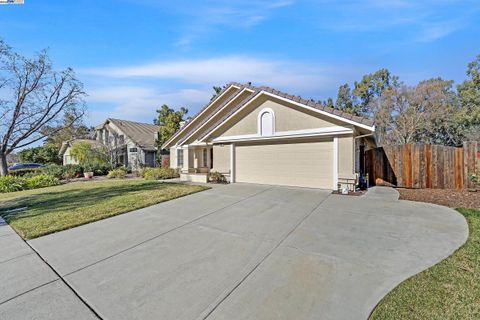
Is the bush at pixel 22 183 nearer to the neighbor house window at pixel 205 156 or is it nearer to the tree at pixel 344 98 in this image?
the neighbor house window at pixel 205 156

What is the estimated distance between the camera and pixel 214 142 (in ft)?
44.6

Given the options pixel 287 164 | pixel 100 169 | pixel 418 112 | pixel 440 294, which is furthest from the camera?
pixel 418 112

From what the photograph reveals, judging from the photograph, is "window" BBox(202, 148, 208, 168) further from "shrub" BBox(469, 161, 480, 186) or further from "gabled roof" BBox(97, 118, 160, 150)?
"shrub" BBox(469, 161, 480, 186)

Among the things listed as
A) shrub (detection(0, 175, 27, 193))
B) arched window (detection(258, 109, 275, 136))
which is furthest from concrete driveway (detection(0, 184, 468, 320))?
shrub (detection(0, 175, 27, 193))

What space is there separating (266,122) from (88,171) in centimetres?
1951

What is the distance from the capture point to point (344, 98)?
36375 mm

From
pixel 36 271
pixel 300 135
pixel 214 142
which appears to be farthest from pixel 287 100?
pixel 36 271

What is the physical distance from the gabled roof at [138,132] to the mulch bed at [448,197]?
22695 mm

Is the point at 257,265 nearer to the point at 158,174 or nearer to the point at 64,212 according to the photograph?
the point at 64,212

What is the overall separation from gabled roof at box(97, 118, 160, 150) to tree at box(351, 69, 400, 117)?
2970 centimetres

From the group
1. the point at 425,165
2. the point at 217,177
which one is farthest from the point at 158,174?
the point at 425,165

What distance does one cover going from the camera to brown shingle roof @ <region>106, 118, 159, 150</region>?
24406mm

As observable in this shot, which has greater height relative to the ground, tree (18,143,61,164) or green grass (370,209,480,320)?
tree (18,143,61,164)

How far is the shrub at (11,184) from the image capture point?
1377 centimetres
